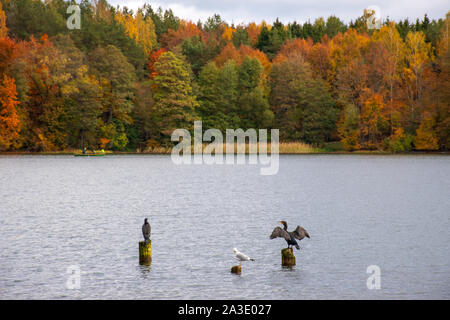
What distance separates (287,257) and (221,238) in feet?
18.8

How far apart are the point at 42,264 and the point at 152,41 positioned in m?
113

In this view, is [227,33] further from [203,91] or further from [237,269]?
[237,269]

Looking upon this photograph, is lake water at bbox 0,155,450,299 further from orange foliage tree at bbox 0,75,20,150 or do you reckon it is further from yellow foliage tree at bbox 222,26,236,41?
yellow foliage tree at bbox 222,26,236,41

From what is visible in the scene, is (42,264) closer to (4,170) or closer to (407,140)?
(4,170)

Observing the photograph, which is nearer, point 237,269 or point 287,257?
point 237,269

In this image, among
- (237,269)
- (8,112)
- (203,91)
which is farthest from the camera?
(203,91)

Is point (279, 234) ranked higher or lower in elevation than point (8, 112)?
lower

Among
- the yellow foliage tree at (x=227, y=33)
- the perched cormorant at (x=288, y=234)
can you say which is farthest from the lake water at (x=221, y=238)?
the yellow foliage tree at (x=227, y=33)

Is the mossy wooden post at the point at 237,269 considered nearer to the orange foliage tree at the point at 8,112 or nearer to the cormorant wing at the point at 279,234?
the cormorant wing at the point at 279,234

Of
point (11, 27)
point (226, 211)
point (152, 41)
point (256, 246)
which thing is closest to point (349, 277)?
point (256, 246)

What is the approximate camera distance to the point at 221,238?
2334 cm

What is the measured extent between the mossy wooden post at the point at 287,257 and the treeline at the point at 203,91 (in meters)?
66.9

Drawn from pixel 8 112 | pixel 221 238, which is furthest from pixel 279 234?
pixel 8 112

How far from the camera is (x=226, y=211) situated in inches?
1240
